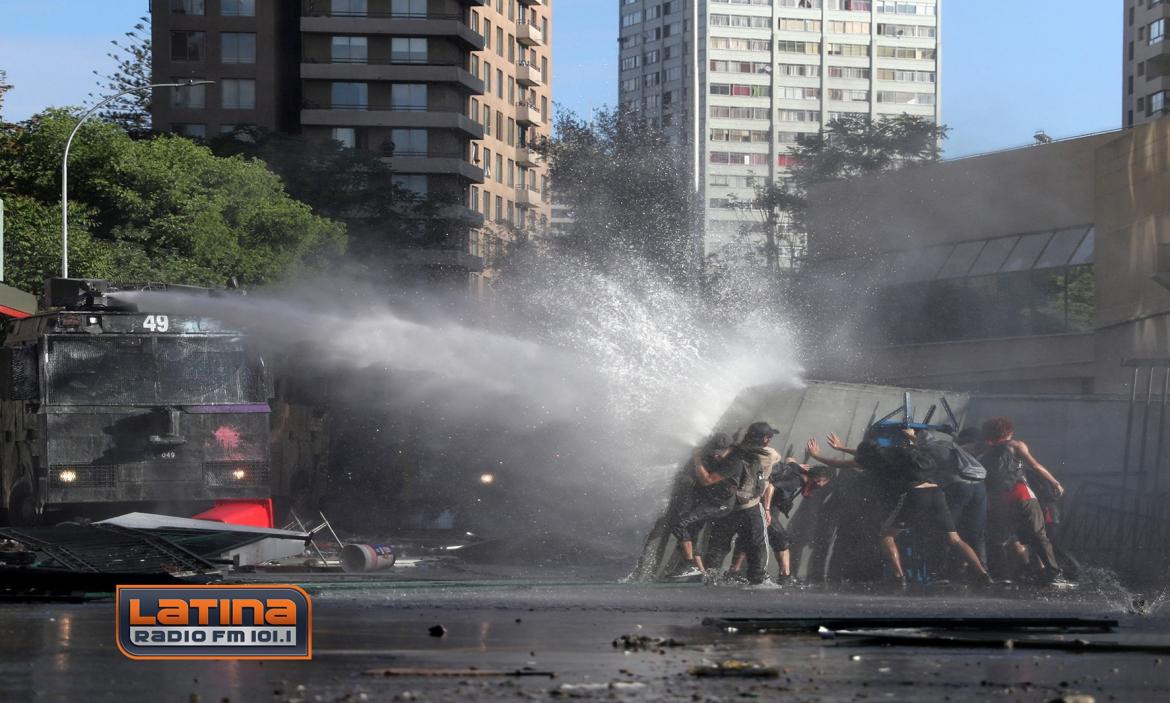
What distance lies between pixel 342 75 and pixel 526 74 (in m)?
16.4

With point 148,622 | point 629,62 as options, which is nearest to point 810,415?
point 148,622

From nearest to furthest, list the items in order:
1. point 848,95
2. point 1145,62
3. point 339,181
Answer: point 339,181, point 1145,62, point 848,95

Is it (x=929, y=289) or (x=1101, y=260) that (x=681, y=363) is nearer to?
(x=1101, y=260)

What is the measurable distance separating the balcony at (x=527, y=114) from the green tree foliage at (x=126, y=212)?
50.1 meters

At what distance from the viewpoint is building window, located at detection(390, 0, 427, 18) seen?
81500 mm

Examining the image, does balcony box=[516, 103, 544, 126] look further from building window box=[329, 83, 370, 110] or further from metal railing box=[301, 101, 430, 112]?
building window box=[329, 83, 370, 110]

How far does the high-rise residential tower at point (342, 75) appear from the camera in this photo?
262 feet

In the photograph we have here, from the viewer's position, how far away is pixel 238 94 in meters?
79.9

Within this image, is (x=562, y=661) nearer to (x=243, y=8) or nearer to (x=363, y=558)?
(x=363, y=558)

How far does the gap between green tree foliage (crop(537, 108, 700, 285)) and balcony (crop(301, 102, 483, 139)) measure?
18.1 m

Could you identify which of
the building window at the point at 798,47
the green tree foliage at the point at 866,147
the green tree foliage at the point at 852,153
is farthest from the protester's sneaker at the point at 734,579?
the building window at the point at 798,47

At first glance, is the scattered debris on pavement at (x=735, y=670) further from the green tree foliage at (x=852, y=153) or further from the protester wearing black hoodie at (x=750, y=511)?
the green tree foliage at (x=852, y=153)

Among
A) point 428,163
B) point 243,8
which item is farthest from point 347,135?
point 243,8

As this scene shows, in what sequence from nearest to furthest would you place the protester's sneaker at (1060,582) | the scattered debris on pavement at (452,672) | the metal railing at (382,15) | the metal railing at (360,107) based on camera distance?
1. the scattered debris on pavement at (452,672)
2. the protester's sneaker at (1060,582)
3. the metal railing at (360,107)
4. the metal railing at (382,15)
